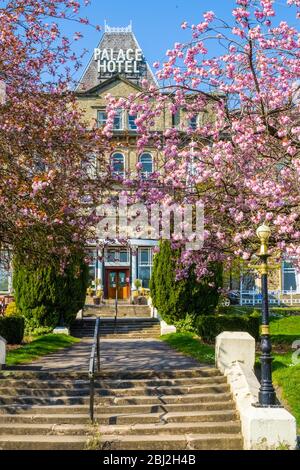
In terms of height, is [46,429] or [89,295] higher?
[89,295]

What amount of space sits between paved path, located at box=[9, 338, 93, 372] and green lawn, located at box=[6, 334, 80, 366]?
11.9 inches

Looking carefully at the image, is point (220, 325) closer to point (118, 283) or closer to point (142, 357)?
point (142, 357)

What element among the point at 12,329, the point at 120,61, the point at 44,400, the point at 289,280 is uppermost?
the point at 120,61

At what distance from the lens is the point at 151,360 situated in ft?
47.0

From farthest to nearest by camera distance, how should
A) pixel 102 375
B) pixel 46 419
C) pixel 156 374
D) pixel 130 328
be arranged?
pixel 130 328, pixel 156 374, pixel 102 375, pixel 46 419

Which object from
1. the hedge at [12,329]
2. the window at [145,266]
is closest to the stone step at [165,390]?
the hedge at [12,329]

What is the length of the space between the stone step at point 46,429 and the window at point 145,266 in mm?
26644

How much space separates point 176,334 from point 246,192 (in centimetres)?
1072

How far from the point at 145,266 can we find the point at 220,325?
18.0 metres

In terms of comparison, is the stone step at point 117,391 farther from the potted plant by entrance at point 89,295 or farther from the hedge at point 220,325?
the potted plant by entrance at point 89,295

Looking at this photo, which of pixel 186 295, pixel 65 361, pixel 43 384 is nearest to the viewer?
pixel 43 384

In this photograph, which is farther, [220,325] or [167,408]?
[220,325]

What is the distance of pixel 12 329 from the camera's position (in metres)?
18.9

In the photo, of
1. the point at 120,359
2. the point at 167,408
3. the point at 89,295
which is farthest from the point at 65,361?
the point at 89,295
